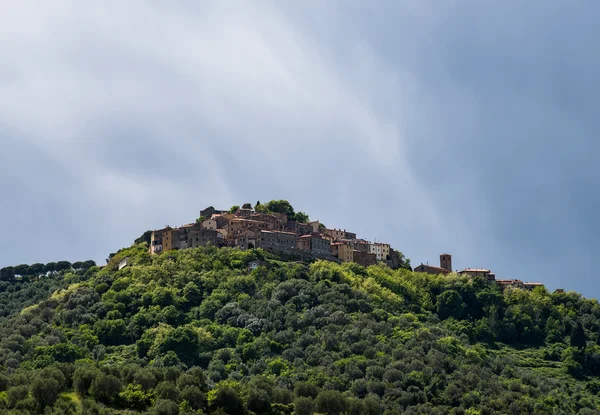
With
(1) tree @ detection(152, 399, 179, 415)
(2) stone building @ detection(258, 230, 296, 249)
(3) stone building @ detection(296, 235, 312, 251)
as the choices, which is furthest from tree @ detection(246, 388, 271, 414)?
(3) stone building @ detection(296, 235, 312, 251)

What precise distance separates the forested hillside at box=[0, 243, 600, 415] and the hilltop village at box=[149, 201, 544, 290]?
4337 millimetres

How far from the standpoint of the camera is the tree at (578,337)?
11394 cm

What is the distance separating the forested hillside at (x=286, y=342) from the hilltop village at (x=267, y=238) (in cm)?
437

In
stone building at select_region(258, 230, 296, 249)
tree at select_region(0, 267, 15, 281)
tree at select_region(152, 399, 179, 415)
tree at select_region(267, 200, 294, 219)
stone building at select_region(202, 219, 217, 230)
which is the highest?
tree at select_region(267, 200, 294, 219)

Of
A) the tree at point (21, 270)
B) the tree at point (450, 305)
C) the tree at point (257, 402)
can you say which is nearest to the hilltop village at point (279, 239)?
the tree at point (450, 305)

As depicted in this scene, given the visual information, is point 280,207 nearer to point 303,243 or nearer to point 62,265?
point 303,243

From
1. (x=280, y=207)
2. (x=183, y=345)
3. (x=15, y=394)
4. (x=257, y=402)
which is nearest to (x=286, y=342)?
(x=183, y=345)

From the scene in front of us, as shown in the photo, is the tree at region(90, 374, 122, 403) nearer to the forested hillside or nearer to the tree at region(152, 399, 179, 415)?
the forested hillside

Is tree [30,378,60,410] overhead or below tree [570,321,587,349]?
below

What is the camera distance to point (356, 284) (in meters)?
116

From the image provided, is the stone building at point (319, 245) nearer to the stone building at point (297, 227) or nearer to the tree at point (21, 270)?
the stone building at point (297, 227)

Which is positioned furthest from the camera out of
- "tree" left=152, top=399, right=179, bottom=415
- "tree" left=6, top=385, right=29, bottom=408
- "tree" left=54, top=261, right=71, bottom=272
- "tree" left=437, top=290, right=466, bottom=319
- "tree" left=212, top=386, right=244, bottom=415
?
"tree" left=54, top=261, right=71, bottom=272

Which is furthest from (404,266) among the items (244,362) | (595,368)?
(244,362)

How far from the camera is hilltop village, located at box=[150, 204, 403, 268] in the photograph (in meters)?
127
